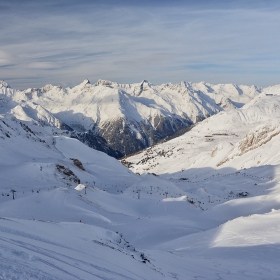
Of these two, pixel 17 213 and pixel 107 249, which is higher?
pixel 107 249

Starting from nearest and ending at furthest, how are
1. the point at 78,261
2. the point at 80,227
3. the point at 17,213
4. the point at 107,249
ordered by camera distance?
the point at 78,261 → the point at 107,249 → the point at 80,227 → the point at 17,213

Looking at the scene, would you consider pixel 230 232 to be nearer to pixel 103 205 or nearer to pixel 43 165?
pixel 103 205

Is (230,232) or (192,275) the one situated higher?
(192,275)

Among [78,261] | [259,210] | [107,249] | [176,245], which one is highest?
[78,261]

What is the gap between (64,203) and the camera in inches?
1103

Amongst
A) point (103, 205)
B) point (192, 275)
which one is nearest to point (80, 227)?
point (192, 275)

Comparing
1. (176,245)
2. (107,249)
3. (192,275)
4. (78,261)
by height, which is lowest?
(176,245)

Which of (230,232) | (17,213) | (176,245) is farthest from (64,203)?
(230,232)

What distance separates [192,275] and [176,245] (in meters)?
8.18

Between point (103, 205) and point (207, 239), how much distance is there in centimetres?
1408

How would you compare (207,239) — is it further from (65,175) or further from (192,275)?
(65,175)

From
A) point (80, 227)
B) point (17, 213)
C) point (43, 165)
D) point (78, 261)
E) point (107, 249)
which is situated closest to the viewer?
point (78, 261)

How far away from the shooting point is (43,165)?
45.6m

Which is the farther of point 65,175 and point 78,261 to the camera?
point 65,175
